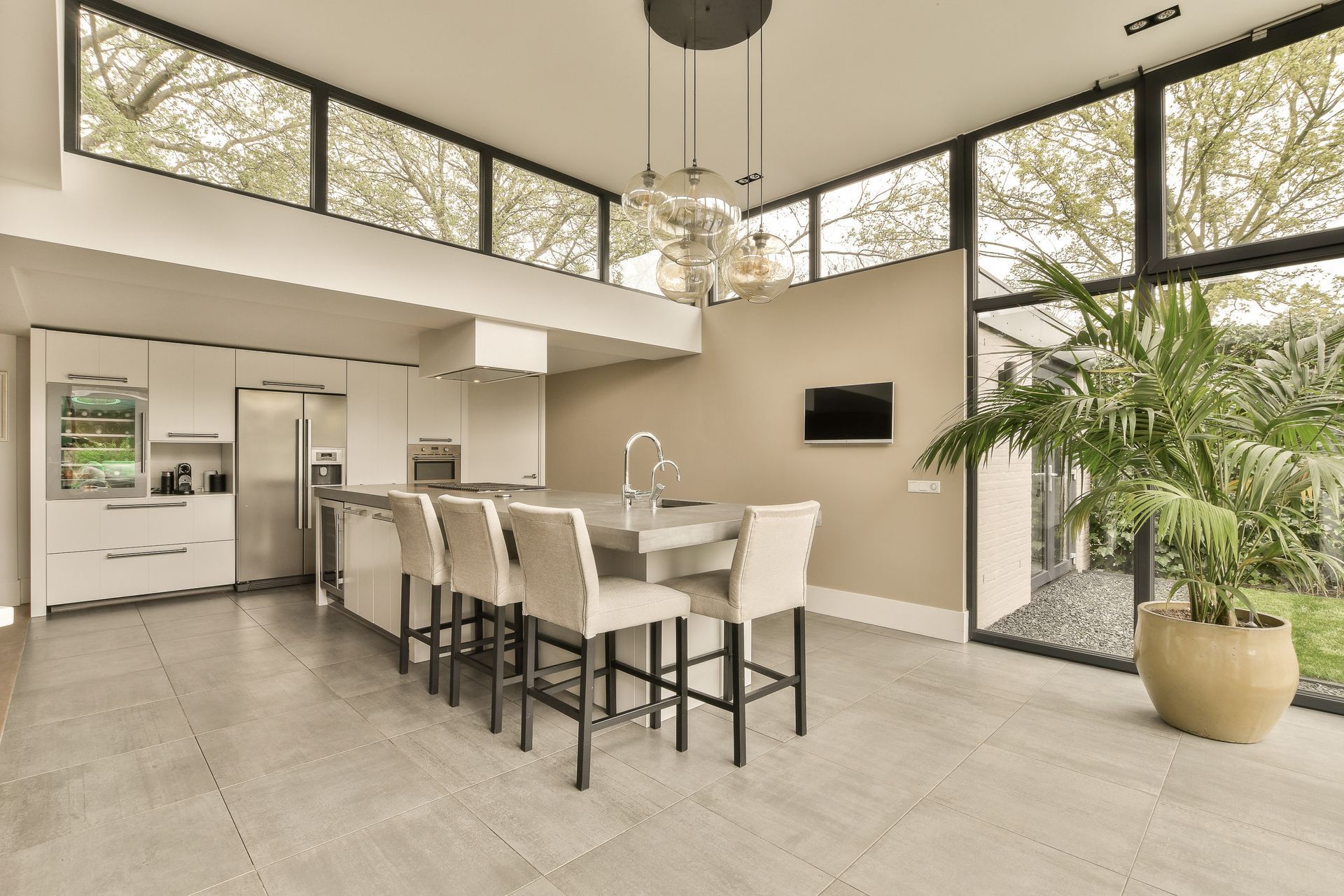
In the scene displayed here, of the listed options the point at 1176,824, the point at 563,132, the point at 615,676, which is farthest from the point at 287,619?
the point at 1176,824

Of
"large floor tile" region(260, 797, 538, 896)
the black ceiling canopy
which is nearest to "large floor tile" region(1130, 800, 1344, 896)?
"large floor tile" region(260, 797, 538, 896)

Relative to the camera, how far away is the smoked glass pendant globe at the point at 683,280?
277cm

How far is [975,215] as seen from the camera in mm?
4012

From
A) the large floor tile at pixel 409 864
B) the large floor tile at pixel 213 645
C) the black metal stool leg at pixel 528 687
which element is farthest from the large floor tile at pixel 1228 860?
the large floor tile at pixel 213 645

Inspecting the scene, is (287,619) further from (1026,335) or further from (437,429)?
(1026,335)

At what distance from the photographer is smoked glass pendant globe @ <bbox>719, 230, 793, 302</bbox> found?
2688 millimetres

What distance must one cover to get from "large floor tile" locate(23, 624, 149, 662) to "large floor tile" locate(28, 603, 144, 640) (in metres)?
0.09

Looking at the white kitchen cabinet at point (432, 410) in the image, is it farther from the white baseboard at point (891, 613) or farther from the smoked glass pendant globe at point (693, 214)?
the smoked glass pendant globe at point (693, 214)

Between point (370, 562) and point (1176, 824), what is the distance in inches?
157

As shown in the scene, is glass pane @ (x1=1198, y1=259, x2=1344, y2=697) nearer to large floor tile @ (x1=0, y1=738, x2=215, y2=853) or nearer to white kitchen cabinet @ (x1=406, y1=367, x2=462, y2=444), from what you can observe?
large floor tile @ (x1=0, y1=738, x2=215, y2=853)

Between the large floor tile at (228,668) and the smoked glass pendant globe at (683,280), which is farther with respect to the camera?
the large floor tile at (228,668)

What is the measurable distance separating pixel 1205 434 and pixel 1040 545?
1.48 metres

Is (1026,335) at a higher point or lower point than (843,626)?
higher

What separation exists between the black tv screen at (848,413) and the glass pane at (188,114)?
139 inches
